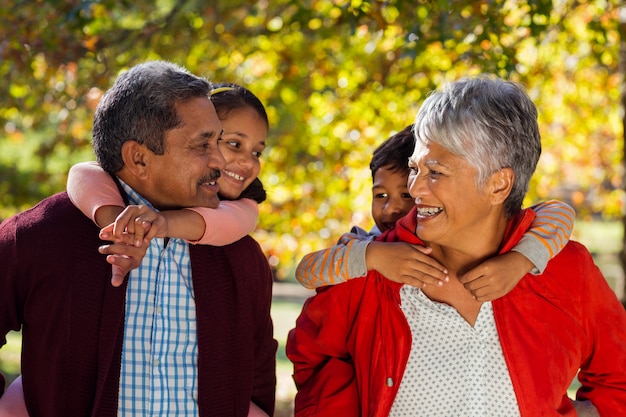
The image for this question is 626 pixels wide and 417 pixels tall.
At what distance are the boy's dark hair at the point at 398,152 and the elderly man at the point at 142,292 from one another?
0.67 meters

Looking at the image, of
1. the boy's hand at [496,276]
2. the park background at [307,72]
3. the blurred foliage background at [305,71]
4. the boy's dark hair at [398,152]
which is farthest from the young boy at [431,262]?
the blurred foliage background at [305,71]

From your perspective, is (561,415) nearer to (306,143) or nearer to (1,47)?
(1,47)

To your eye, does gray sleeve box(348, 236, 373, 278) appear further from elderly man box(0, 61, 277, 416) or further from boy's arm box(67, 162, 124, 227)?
boy's arm box(67, 162, 124, 227)

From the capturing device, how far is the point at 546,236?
8.76 ft

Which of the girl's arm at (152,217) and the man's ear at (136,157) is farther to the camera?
the man's ear at (136,157)

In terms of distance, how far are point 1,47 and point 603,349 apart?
153 inches

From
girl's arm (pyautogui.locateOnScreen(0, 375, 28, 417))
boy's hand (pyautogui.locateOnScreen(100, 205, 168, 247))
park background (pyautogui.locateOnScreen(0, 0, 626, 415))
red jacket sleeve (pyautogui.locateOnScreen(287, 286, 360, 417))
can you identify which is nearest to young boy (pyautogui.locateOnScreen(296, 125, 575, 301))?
red jacket sleeve (pyautogui.locateOnScreen(287, 286, 360, 417))

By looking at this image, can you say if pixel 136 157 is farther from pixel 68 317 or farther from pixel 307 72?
pixel 307 72

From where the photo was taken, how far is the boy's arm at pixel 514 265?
2600 mm

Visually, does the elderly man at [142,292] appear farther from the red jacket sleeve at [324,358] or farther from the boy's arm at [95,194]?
the red jacket sleeve at [324,358]

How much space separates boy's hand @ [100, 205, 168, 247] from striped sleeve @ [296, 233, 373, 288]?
60 cm

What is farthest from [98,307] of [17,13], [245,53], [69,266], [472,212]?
[245,53]

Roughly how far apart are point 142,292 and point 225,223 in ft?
1.07

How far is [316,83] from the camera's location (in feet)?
23.1
